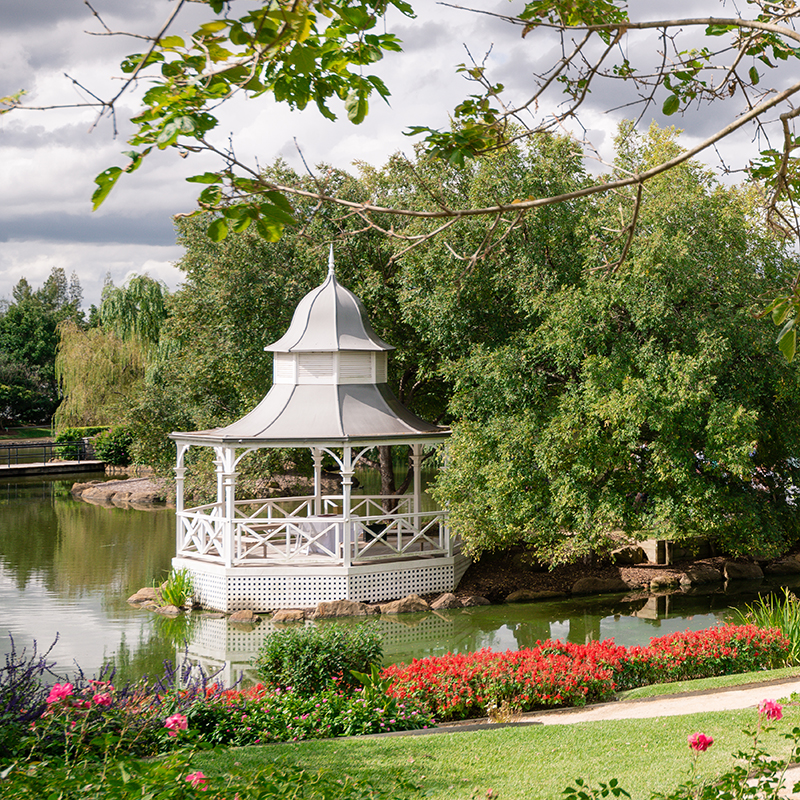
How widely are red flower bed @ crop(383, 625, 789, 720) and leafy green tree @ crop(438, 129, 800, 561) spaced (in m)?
3.92

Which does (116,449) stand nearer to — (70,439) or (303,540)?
(70,439)

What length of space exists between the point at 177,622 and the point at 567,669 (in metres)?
7.49

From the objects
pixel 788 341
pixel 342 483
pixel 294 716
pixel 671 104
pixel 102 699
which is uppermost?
pixel 671 104

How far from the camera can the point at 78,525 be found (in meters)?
23.2

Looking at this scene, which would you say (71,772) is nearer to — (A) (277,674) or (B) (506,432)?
(A) (277,674)

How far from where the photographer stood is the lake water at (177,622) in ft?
39.1

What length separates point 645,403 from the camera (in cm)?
1298

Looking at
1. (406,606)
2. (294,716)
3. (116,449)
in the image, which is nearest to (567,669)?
(294,716)

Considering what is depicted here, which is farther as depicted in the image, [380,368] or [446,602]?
[380,368]

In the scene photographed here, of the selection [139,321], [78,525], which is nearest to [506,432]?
[78,525]

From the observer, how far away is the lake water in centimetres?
1193

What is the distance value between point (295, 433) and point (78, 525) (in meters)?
11.3

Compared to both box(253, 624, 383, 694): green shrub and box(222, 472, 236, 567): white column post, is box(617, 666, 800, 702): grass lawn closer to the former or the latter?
box(253, 624, 383, 694): green shrub

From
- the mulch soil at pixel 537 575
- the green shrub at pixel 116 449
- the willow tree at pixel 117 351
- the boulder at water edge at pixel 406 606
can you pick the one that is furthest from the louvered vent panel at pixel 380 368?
the green shrub at pixel 116 449
